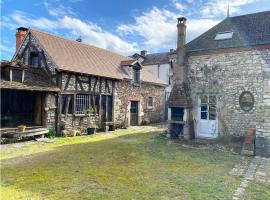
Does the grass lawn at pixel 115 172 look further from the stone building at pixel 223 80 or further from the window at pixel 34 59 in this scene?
the window at pixel 34 59

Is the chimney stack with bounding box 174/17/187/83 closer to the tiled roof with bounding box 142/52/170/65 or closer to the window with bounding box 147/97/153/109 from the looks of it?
the window with bounding box 147/97/153/109

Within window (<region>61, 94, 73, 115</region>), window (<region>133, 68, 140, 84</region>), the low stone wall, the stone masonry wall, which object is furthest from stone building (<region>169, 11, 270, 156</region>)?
window (<region>133, 68, 140, 84</region>)

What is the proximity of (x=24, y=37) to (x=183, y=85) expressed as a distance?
34.8 ft

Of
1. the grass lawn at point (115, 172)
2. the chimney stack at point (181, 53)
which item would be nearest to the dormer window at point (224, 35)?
the chimney stack at point (181, 53)

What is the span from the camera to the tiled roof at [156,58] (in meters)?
33.5

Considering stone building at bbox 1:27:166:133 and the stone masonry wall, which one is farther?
stone building at bbox 1:27:166:133

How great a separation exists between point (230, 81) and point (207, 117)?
2262 mm

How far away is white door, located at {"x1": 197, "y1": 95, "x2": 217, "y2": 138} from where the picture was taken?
13.5 metres

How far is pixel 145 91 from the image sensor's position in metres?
22.8

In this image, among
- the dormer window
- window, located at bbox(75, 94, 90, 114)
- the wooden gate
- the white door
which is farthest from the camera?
the wooden gate

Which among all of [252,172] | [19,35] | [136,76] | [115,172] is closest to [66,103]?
[19,35]

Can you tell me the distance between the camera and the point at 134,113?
2183 centimetres

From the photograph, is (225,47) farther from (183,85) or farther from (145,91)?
(145,91)

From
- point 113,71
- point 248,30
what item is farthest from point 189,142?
point 113,71
